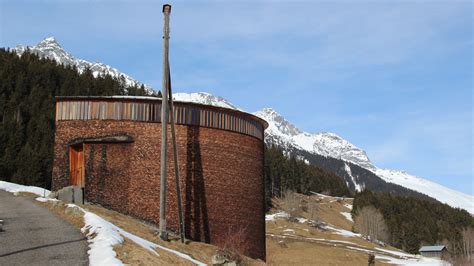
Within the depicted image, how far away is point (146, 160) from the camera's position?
29000 mm

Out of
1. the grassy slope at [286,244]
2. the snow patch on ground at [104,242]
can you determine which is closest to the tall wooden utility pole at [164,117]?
the grassy slope at [286,244]

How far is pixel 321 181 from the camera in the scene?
147 m

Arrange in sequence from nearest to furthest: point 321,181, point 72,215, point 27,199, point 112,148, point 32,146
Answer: point 72,215, point 27,199, point 112,148, point 32,146, point 321,181

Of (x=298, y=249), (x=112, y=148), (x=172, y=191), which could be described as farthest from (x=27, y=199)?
(x=298, y=249)

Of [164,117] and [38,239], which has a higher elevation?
[164,117]

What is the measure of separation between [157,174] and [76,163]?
4621mm

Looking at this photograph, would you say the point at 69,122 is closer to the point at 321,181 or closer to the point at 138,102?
the point at 138,102

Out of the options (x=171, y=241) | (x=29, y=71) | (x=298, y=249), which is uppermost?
(x=29, y=71)

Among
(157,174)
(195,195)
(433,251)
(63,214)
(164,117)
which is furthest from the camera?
(433,251)

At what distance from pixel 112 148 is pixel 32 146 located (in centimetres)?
3392

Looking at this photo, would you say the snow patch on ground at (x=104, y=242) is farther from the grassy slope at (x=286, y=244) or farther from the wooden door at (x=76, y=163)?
the wooden door at (x=76, y=163)

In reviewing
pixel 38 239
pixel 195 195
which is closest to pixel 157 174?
pixel 195 195

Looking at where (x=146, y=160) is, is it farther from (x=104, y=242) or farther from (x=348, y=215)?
(x=348, y=215)

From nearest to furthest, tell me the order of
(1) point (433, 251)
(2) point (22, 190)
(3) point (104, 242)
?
(3) point (104, 242) < (2) point (22, 190) < (1) point (433, 251)
